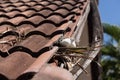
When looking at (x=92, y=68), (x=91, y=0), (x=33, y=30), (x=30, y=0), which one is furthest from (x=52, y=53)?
(x=92, y=68)

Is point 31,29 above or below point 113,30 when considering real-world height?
above

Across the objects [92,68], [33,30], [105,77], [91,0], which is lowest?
[105,77]

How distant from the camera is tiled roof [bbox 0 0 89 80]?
2734mm

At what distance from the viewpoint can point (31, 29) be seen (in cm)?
373

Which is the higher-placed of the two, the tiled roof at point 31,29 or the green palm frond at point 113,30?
the tiled roof at point 31,29

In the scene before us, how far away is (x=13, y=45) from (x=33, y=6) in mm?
1660

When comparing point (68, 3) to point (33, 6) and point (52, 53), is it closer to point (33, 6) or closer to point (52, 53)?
point (33, 6)

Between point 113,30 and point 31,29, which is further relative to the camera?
point 113,30

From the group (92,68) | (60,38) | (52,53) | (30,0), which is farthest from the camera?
(92,68)

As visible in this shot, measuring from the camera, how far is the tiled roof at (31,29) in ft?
8.97

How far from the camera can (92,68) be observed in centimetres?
698

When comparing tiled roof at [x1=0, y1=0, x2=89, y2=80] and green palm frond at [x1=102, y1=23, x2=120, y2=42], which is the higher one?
tiled roof at [x1=0, y1=0, x2=89, y2=80]

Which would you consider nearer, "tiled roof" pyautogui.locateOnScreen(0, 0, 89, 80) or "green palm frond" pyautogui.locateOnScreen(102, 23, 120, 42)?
"tiled roof" pyautogui.locateOnScreen(0, 0, 89, 80)

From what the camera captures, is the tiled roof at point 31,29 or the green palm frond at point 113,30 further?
the green palm frond at point 113,30
